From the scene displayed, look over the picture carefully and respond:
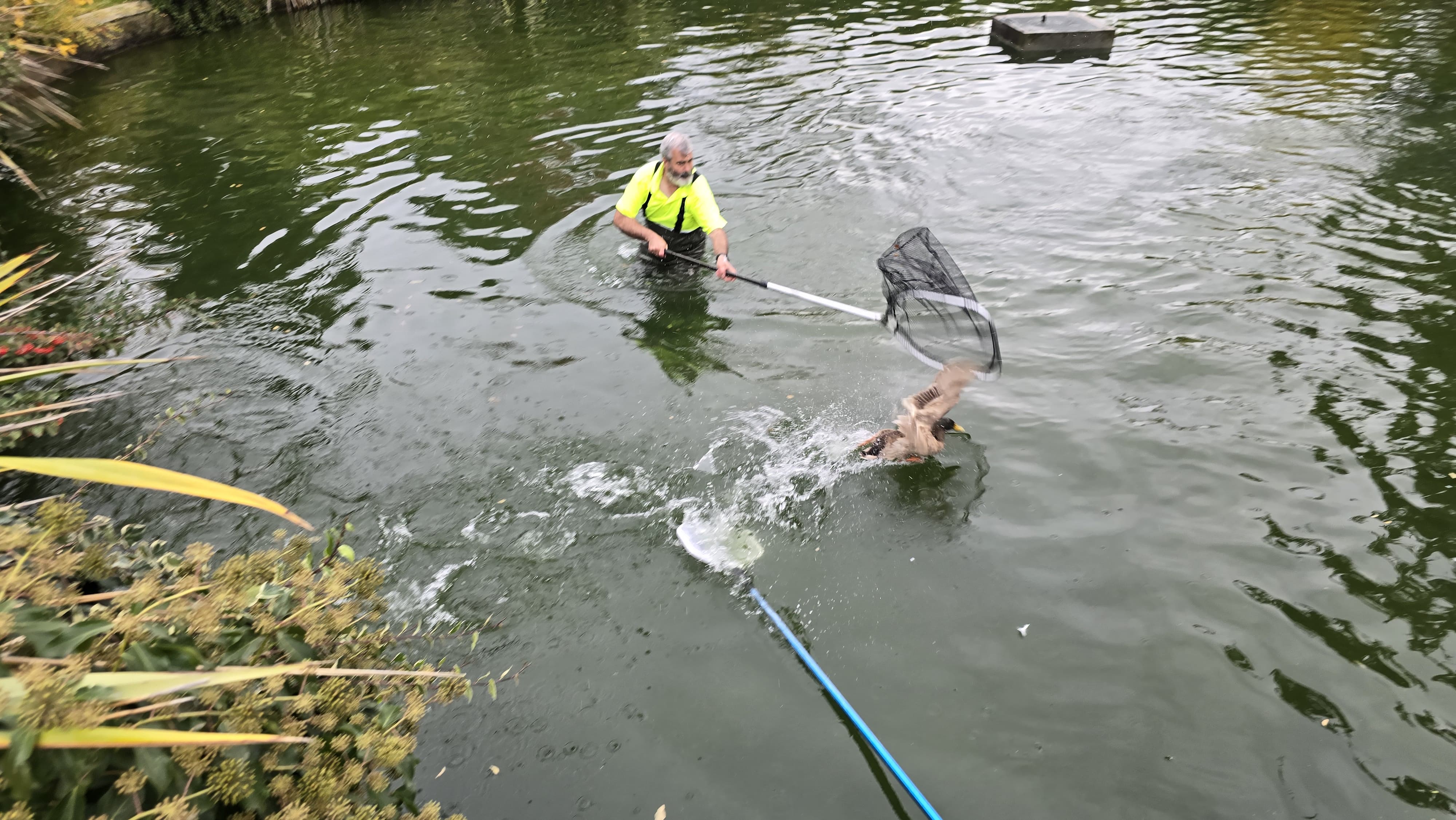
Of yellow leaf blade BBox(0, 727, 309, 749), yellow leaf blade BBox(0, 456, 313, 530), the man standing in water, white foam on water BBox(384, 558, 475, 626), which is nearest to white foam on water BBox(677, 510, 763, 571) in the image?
white foam on water BBox(384, 558, 475, 626)

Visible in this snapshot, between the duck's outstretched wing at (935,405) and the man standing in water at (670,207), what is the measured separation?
2.90 metres

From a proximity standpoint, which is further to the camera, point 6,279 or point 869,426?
point 869,426

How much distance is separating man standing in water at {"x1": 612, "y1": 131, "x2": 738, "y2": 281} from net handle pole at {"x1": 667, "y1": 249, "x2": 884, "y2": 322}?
0.15 m

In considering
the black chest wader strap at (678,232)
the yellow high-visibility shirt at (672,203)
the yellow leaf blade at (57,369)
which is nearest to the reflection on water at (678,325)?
the black chest wader strap at (678,232)

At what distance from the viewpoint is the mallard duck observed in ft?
17.9

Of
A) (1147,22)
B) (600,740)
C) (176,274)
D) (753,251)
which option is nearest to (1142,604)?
(600,740)

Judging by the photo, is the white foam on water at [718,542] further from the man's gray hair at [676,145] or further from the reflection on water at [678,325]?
the man's gray hair at [676,145]

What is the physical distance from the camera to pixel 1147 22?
55.4ft

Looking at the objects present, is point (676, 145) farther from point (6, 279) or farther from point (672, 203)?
point (6, 279)

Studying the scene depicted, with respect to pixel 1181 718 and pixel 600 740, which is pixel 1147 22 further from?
pixel 600 740

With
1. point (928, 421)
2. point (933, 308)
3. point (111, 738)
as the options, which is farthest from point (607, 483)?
point (111, 738)

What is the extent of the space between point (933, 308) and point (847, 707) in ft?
9.54

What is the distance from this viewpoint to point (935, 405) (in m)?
5.51

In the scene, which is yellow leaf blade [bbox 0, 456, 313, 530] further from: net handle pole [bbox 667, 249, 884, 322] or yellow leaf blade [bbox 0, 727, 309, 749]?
net handle pole [bbox 667, 249, 884, 322]
